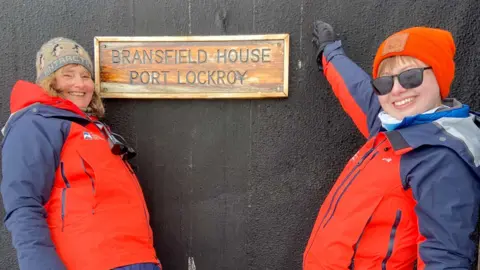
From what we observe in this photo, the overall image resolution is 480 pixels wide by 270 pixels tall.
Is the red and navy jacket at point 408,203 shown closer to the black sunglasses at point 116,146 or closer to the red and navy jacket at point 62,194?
the red and navy jacket at point 62,194

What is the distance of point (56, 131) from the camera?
161cm

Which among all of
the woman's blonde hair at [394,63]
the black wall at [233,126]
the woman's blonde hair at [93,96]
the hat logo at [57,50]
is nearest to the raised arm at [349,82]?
the black wall at [233,126]

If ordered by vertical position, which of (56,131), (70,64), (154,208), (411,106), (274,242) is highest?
(70,64)

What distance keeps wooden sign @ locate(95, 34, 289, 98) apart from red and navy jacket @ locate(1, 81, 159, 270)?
1.58ft

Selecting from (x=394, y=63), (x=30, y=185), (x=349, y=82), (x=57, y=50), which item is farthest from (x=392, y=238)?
(x=57, y=50)

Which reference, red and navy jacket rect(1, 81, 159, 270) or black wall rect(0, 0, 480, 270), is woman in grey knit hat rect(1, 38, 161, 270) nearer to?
red and navy jacket rect(1, 81, 159, 270)

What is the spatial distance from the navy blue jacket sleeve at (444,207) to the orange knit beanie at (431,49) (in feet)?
0.99

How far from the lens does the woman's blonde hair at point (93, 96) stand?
5.74 ft

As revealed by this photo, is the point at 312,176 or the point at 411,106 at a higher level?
the point at 411,106

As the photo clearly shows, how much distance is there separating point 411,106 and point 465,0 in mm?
1092

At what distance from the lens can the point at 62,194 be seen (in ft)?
5.13

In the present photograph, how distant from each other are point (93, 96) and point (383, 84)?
1.53 m

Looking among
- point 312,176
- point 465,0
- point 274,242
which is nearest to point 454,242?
point 312,176

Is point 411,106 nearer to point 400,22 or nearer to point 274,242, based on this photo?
point 400,22
